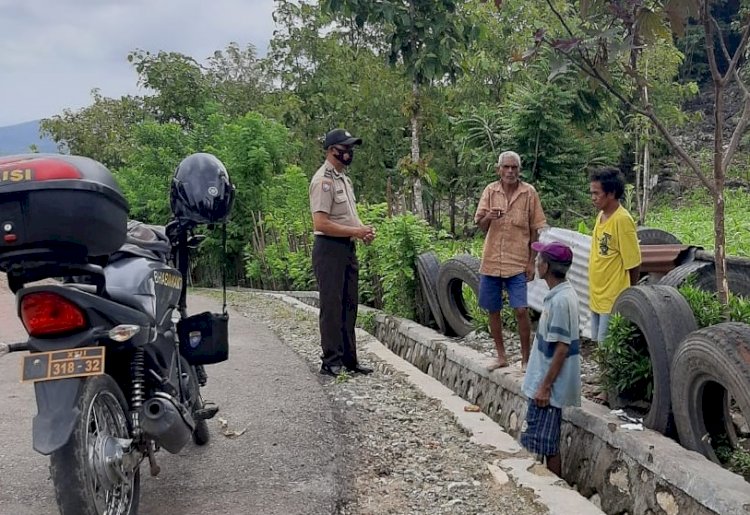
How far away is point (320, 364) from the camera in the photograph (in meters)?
6.86

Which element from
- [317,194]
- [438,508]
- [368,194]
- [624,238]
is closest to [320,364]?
[317,194]

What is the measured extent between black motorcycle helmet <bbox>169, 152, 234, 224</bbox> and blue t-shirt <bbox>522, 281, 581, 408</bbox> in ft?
6.21

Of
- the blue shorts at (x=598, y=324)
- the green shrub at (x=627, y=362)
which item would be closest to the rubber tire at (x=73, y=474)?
the green shrub at (x=627, y=362)

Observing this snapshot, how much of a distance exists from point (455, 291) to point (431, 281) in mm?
350

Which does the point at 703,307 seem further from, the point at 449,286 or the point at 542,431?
the point at 449,286

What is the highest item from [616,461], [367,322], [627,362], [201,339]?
[201,339]

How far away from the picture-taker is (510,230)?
597cm

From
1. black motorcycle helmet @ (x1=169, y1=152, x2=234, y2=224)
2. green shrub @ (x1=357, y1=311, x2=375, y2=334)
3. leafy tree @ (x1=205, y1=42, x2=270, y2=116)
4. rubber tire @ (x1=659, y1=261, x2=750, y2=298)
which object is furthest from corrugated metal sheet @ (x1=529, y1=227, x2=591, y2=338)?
leafy tree @ (x1=205, y1=42, x2=270, y2=116)

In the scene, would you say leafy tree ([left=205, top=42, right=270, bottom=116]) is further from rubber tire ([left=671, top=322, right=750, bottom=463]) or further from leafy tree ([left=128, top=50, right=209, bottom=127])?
rubber tire ([left=671, top=322, right=750, bottom=463])

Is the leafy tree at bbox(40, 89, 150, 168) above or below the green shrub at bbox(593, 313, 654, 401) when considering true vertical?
above

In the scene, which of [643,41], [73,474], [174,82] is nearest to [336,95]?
[174,82]

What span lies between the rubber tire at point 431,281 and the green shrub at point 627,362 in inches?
129

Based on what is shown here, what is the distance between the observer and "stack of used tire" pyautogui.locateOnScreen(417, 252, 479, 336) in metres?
7.42

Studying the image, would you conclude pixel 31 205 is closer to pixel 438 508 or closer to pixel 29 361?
pixel 29 361
